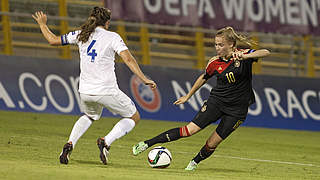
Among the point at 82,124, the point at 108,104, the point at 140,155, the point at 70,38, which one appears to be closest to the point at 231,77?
the point at 108,104

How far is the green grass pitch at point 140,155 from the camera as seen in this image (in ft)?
30.1

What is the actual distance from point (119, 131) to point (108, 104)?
1.37 feet

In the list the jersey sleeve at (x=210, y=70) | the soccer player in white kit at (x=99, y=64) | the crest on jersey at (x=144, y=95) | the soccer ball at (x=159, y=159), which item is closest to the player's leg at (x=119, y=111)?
the soccer player in white kit at (x=99, y=64)

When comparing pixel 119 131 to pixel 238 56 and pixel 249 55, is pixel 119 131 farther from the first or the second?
pixel 249 55

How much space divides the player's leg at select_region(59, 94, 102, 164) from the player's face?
1.77 metres

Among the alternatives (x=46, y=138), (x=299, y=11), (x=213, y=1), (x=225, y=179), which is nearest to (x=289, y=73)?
(x=299, y=11)

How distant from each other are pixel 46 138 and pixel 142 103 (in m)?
5.59

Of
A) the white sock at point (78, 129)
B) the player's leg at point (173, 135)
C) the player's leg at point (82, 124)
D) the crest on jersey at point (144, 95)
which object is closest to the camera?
the player's leg at point (82, 124)

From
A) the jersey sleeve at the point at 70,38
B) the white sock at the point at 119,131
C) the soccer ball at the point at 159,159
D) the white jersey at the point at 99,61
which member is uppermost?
the jersey sleeve at the point at 70,38

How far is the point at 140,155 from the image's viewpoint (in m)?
12.3

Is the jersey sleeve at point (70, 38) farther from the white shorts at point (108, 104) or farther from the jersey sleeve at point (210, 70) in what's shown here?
the jersey sleeve at point (210, 70)

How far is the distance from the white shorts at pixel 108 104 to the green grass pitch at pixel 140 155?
0.70 metres

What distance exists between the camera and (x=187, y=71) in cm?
2005

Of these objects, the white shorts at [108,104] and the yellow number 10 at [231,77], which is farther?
the yellow number 10 at [231,77]
